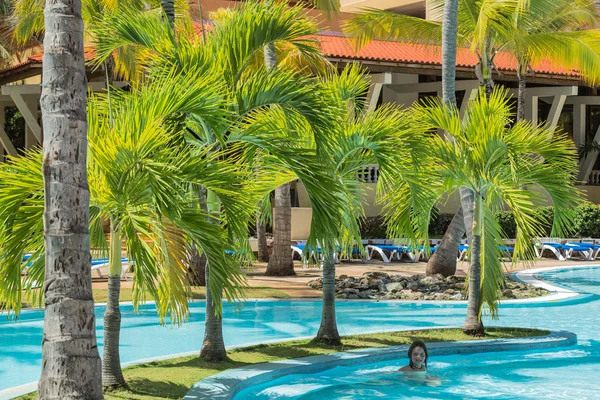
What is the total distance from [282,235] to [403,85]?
1325cm

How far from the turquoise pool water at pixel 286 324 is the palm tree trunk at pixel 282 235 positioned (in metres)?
3.20

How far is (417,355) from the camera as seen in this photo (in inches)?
368

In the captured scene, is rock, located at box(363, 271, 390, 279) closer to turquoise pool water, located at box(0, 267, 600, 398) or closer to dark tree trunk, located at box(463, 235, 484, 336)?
turquoise pool water, located at box(0, 267, 600, 398)

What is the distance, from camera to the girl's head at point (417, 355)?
9.32 meters

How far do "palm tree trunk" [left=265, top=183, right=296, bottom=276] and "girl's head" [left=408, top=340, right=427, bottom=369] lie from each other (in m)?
8.59

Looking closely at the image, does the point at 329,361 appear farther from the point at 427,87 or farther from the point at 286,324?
the point at 427,87

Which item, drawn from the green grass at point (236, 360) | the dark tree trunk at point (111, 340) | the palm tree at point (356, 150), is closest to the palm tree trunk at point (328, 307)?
the palm tree at point (356, 150)

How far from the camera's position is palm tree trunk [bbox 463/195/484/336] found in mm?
10609

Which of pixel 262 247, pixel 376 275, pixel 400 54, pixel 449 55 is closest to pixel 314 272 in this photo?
pixel 376 275

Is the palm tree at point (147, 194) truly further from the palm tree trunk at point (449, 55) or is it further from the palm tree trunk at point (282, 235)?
the palm tree trunk at point (282, 235)

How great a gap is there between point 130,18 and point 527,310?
9.13 metres

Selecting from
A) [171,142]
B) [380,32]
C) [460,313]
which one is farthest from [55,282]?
[380,32]

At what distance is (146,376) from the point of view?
813 cm

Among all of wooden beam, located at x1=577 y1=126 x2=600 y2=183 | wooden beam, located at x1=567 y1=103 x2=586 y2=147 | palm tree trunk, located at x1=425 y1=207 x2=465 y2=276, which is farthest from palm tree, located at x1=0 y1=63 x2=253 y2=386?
wooden beam, located at x1=567 y1=103 x2=586 y2=147
